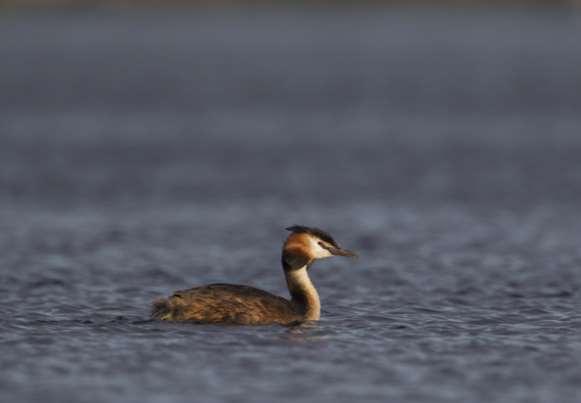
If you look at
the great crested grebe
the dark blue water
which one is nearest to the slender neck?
the great crested grebe

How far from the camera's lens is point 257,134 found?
5466cm

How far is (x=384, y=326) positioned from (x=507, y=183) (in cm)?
1864

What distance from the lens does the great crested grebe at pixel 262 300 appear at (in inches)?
774

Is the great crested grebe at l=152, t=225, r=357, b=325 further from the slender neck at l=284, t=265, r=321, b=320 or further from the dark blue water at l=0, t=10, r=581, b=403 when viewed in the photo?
the dark blue water at l=0, t=10, r=581, b=403

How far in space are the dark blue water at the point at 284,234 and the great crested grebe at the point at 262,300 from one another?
0.29 m

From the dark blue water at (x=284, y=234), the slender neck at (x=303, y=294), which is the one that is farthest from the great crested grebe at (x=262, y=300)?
the dark blue water at (x=284, y=234)

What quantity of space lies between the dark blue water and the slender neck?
1.13 ft

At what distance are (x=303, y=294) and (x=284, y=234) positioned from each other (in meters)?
9.41

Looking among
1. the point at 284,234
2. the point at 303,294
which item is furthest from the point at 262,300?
the point at 284,234

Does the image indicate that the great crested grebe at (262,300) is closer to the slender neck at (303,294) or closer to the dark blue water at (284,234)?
the slender neck at (303,294)

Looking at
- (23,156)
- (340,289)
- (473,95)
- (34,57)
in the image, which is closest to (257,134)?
(23,156)

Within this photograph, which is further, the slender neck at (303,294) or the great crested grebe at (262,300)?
the slender neck at (303,294)

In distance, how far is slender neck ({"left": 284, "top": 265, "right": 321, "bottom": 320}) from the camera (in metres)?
20.4

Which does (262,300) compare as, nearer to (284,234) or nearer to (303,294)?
(303,294)
